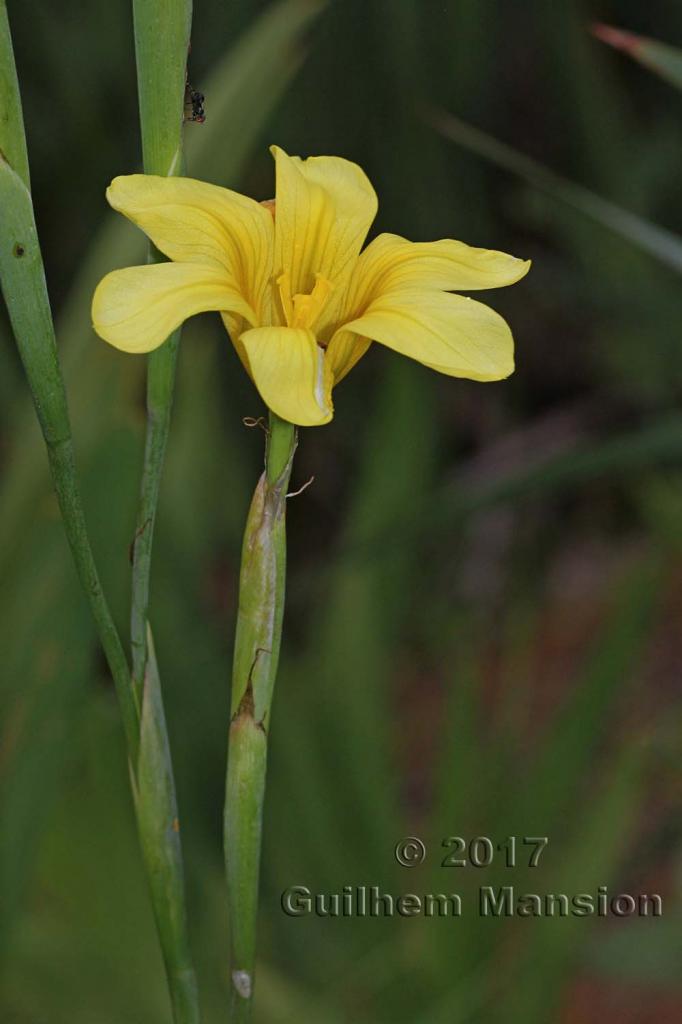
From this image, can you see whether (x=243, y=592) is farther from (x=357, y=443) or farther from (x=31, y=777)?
(x=357, y=443)

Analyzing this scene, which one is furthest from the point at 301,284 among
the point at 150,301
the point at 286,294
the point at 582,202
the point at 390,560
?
the point at 390,560

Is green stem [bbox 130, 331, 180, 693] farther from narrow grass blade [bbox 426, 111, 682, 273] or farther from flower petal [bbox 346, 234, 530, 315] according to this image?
narrow grass blade [bbox 426, 111, 682, 273]

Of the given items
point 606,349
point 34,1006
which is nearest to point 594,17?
point 606,349

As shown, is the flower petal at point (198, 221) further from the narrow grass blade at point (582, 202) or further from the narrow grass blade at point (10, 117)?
the narrow grass blade at point (582, 202)

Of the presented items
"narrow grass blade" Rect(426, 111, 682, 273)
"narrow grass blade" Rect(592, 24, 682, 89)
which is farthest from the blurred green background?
"narrow grass blade" Rect(592, 24, 682, 89)

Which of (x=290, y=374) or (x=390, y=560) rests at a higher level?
(x=290, y=374)

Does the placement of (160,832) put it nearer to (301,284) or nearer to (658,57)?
(301,284)
